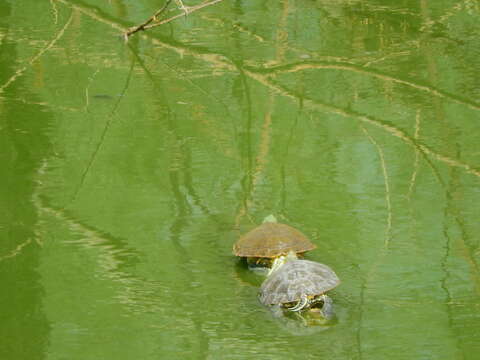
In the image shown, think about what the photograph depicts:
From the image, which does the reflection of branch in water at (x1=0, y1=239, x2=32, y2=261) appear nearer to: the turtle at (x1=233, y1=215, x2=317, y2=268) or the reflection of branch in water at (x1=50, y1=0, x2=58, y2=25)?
the turtle at (x1=233, y1=215, x2=317, y2=268)

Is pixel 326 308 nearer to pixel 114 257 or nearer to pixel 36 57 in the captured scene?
pixel 114 257

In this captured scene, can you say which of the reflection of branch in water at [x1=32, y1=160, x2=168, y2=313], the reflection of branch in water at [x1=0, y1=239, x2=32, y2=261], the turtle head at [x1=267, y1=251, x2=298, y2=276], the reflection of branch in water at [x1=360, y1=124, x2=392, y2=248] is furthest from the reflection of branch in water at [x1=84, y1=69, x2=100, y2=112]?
the turtle head at [x1=267, y1=251, x2=298, y2=276]

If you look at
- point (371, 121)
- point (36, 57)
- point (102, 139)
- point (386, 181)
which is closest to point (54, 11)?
point (36, 57)

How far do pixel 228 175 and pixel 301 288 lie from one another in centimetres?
175

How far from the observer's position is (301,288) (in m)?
4.23

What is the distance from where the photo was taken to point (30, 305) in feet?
14.3

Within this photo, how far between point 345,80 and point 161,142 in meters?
1.86

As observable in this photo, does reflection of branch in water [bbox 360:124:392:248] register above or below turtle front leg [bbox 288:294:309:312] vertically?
above

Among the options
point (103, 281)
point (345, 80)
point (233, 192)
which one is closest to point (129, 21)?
point (345, 80)

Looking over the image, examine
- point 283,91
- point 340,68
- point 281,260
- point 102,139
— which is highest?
point 340,68

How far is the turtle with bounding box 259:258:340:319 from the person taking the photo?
4227 mm

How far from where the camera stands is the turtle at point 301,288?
4227 millimetres

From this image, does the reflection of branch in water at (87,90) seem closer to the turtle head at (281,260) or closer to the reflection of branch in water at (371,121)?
the reflection of branch in water at (371,121)

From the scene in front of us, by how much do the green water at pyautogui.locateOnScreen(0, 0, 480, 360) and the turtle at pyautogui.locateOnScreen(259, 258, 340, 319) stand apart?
9 cm
